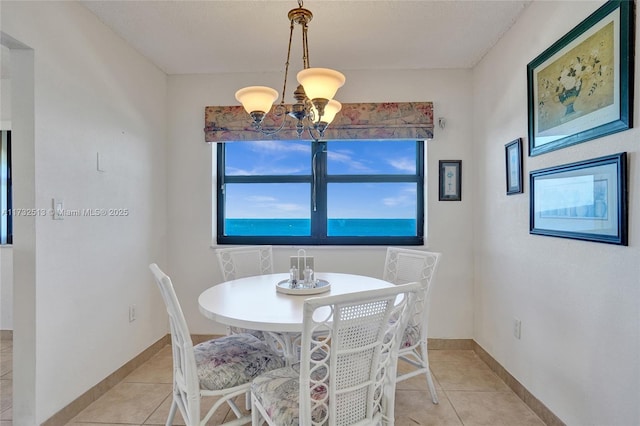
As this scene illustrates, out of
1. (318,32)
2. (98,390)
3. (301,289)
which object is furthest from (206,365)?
(318,32)

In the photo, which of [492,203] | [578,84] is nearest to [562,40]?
[578,84]

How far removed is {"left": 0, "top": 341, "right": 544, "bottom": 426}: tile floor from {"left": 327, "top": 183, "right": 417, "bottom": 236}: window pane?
1.18 meters

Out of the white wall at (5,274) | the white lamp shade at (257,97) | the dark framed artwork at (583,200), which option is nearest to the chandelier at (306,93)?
the white lamp shade at (257,97)

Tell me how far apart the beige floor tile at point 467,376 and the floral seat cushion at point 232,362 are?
132cm

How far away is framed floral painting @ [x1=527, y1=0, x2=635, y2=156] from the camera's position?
4.37 ft

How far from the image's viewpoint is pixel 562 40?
1688 millimetres

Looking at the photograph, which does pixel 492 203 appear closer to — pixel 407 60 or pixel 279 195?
pixel 407 60

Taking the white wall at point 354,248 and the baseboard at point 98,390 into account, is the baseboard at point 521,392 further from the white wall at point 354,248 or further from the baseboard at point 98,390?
the baseboard at point 98,390

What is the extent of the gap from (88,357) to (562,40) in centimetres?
319

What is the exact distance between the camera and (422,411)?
194 centimetres

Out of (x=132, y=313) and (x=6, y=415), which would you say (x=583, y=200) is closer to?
(x=132, y=313)

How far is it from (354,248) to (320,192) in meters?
0.59

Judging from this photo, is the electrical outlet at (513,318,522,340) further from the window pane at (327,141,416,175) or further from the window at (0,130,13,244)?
the window at (0,130,13,244)

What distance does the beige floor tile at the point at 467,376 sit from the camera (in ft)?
7.23
